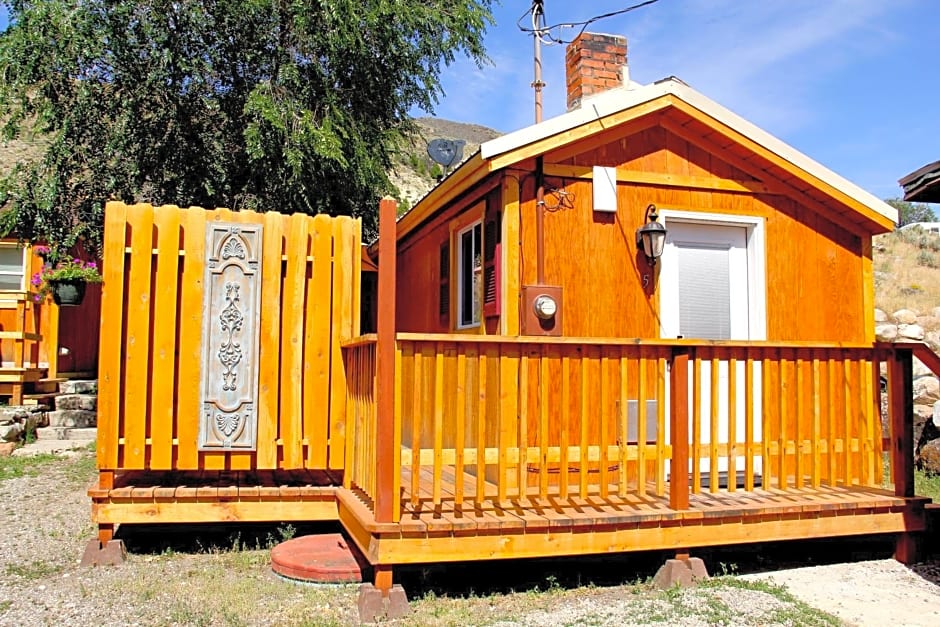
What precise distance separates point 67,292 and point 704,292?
31.8 ft

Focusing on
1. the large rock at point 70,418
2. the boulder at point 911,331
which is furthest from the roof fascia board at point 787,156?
the boulder at point 911,331

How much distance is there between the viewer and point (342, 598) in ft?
15.1

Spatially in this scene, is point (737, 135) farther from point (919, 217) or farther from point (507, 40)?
point (919, 217)

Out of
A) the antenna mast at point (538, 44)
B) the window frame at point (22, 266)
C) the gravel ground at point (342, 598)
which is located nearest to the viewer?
the gravel ground at point (342, 598)

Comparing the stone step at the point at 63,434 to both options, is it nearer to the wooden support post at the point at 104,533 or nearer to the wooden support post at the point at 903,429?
the wooden support post at the point at 104,533

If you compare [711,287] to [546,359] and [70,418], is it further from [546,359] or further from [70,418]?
[70,418]

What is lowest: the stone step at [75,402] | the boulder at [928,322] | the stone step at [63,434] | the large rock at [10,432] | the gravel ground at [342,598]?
the gravel ground at [342,598]

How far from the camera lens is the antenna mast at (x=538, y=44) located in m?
9.32

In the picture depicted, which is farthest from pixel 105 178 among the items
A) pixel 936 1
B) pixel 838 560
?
pixel 936 1

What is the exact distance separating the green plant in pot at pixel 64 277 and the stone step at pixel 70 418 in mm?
1762

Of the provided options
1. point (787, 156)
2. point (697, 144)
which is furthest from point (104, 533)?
point (787, 156)

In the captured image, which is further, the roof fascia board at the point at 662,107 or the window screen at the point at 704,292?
the window screen at the point at 704,292

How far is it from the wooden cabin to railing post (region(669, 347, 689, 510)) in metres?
0.02

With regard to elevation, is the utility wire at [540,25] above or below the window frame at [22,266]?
above
